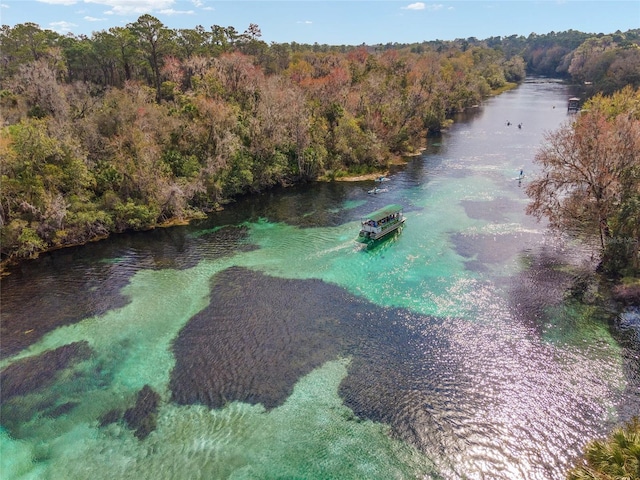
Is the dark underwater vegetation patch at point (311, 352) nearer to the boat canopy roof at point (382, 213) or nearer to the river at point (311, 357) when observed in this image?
the river at point (311, 357)

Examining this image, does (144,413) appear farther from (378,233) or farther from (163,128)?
(163,128)

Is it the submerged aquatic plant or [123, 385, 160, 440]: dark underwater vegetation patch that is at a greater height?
the submerged aquatic plant

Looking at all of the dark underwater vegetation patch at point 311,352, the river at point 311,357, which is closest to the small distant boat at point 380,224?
the river at point 311,357

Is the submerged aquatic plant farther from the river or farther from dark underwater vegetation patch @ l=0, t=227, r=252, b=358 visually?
dark underwater vegetation patch @ l=0, t=227, r=252, b=358

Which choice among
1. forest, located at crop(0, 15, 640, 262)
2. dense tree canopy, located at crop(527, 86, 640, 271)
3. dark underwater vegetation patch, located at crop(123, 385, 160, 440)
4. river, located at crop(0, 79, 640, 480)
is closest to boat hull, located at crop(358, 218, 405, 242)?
river, located at crop(0, 79, 640, 480)

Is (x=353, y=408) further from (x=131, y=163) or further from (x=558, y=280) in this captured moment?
(x=131, y=163)

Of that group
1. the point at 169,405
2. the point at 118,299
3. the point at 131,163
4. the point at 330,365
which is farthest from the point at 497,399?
the point at 131,163
